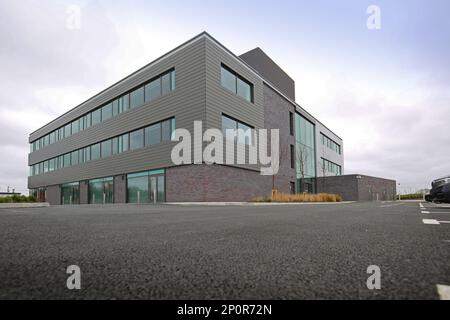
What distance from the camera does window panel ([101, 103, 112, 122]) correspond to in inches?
1142

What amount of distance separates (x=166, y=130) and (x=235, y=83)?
6.63 m

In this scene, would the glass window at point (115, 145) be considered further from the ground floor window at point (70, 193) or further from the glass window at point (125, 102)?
the ground floor window at point (70, 193)

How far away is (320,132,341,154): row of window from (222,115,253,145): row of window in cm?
2241

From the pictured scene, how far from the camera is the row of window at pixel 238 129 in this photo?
71.9 ft

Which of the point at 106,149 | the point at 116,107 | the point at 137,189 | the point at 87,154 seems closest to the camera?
the point at 137,189

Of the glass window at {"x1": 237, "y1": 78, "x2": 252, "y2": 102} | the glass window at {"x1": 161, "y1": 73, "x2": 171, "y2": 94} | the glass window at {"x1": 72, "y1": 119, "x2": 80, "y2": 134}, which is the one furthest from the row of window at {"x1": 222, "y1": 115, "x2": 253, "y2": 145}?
the glass window at {"x1": 72, "y1": 119, "x2": 80, "y2": 134}

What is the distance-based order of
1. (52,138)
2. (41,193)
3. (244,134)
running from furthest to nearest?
1. (41,193)
2. (52,138)
3. (244,134)

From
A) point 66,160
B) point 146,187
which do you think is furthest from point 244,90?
point 66,160

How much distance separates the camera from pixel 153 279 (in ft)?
4.99

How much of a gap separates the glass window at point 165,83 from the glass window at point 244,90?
556 cm
